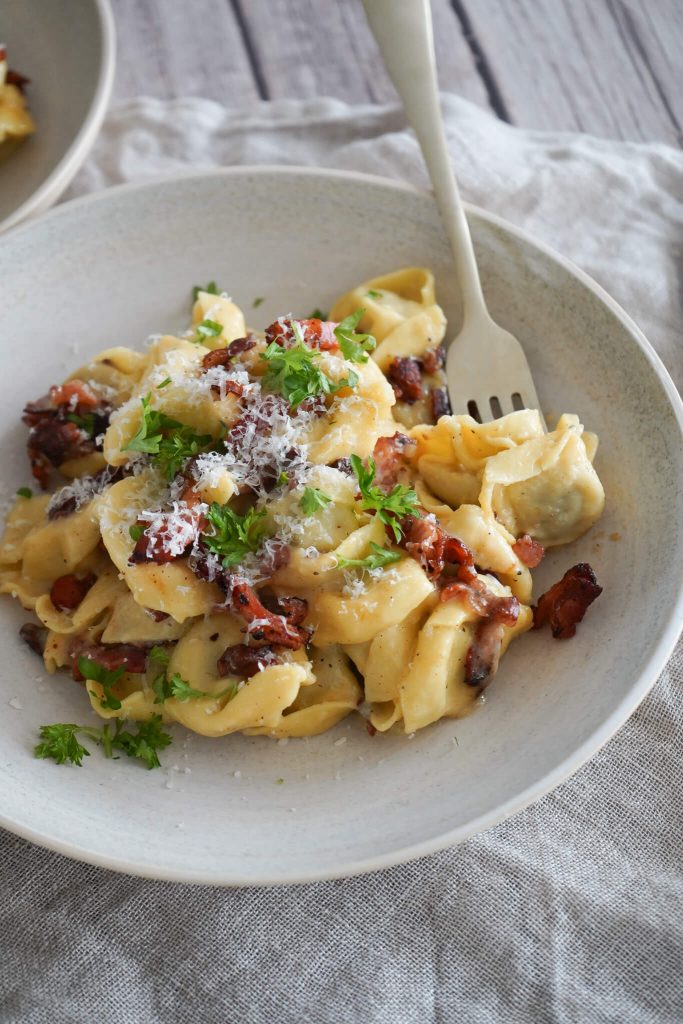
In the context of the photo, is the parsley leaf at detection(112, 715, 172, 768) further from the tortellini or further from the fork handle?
the fork handle

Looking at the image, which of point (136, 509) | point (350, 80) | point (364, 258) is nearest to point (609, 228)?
point (364, 258)

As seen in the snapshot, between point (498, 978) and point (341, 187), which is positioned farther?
point (341, 187)

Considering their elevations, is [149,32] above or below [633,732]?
above

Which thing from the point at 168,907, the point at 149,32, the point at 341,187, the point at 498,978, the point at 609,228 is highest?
the point at 149,32

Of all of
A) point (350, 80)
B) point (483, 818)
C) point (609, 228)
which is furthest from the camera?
point (350, 80)

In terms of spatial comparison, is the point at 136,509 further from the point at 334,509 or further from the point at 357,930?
the point at 357,930

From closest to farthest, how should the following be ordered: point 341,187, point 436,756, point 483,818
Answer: point 483,818 → point 436,756 → point 341,187

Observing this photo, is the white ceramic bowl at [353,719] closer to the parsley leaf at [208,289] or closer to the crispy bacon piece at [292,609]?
the parsley leaf at [208,289]
